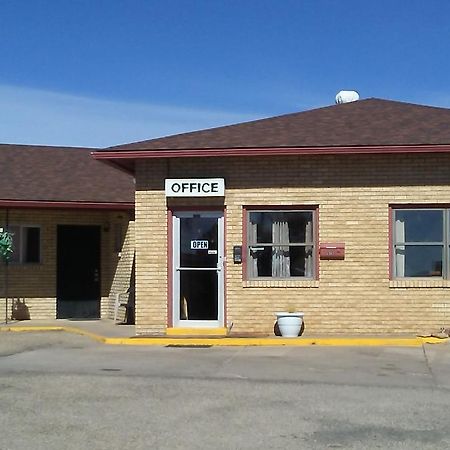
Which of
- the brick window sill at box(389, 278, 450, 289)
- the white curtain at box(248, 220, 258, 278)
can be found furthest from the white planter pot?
the brick window sill at box(389, 278, 450, 289)

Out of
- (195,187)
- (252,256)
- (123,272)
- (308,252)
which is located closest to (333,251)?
(308,252)

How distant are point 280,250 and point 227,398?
6.55 metres

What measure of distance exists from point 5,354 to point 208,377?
4.62 meters

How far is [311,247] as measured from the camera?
15812 mm

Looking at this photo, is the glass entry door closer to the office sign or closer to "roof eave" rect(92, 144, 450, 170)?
the office sign

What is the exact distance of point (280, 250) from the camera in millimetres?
15938

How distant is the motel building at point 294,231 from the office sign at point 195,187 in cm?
2

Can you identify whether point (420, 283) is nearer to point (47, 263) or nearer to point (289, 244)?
point (289, 244)

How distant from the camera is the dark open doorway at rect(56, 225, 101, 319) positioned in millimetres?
20234

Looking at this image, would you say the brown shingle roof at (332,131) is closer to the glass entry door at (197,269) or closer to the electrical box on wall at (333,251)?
the glass entry door at (197,269)

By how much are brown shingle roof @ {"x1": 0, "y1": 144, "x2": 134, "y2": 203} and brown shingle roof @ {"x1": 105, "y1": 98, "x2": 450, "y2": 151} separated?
13.4ft

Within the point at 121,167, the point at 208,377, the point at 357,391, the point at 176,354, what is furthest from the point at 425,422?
the point at 121,167

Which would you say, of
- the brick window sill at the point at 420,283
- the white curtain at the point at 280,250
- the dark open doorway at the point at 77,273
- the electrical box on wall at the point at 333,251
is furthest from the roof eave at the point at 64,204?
the brick window sill at the point at 420,283

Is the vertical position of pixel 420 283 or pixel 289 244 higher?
pixel 289 244
